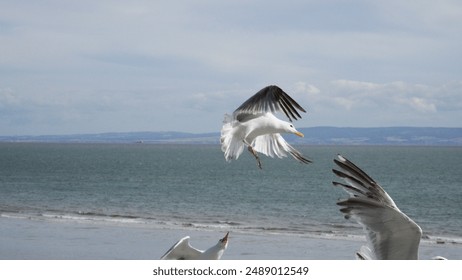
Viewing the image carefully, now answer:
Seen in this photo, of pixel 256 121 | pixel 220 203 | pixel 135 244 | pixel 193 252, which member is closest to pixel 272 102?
pixel 256 121

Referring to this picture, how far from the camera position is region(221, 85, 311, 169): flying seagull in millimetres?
7750

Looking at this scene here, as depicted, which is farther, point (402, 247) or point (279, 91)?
point (279, 91)

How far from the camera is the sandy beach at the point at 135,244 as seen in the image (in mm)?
16750

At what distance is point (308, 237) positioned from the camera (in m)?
22.3

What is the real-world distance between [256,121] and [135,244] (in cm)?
1184

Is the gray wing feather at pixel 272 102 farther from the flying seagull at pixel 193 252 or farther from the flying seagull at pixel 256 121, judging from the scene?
the flying seagull at pixel 193 252

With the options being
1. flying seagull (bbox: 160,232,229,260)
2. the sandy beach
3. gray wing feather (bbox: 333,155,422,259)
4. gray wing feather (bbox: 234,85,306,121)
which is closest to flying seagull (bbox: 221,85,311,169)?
gray wing feather (bbox: 234,85,306,121)

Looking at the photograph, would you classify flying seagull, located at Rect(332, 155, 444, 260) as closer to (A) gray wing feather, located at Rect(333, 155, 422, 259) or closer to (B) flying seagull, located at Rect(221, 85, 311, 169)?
(A) gray wing feather, located at Rect(333, 155, 422, 259)

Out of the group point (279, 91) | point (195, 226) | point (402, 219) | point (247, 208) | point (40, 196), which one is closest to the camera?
point (402, 219)

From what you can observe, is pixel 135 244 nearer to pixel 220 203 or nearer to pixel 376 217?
pixel 376 217

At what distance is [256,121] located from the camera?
7797 millimetres
